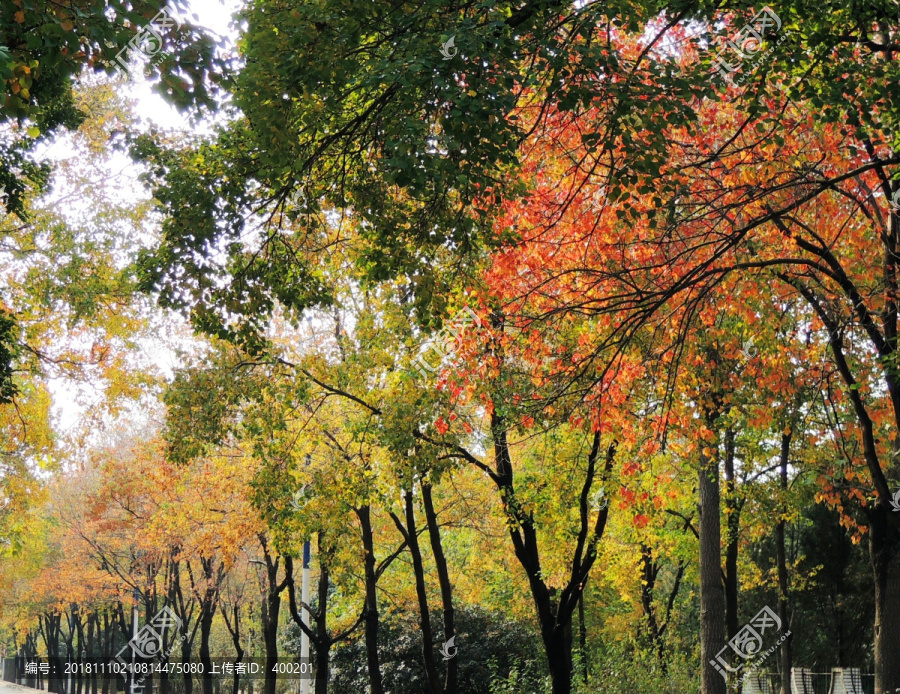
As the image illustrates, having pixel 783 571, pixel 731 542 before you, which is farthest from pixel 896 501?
pixel 783 571

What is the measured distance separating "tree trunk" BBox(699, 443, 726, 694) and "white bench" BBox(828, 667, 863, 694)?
11.5 metres

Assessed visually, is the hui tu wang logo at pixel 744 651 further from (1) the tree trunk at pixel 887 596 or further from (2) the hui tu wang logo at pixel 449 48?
(2) the hui tu wang logo at pixel 449 48

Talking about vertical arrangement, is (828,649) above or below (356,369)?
below

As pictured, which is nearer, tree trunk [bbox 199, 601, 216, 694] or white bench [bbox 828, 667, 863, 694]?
white bench [bbox 828, 667, 863, 694]

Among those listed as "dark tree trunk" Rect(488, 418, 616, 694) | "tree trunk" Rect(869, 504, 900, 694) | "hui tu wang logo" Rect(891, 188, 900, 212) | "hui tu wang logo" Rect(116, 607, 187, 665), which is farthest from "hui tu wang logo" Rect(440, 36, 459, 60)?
"hui tu wang logo" Rect(116, 607, 187, 665)

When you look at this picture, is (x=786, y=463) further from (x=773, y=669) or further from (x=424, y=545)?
(x=773, y=669)

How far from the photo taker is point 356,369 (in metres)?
17.1

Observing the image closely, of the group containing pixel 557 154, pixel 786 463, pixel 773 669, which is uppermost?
pixel 557 154

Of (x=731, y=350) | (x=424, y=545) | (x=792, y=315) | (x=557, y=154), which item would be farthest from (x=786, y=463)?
(x=424, y=545)

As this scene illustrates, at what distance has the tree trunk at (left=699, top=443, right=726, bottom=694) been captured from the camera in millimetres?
14672

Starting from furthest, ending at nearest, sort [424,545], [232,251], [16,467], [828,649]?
[424,545] → [828,649] → [16,467] → [232,251]

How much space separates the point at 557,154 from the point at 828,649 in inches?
1057

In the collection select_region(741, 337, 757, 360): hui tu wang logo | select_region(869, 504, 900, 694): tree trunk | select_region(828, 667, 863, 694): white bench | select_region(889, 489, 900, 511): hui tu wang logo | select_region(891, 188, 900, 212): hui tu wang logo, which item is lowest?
select_region(828, 667, 863, 694): white bench

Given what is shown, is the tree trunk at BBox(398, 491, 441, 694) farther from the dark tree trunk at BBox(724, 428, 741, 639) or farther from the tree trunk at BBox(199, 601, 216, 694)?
the tree trunk at BBox(199, 601, 216, 694)
